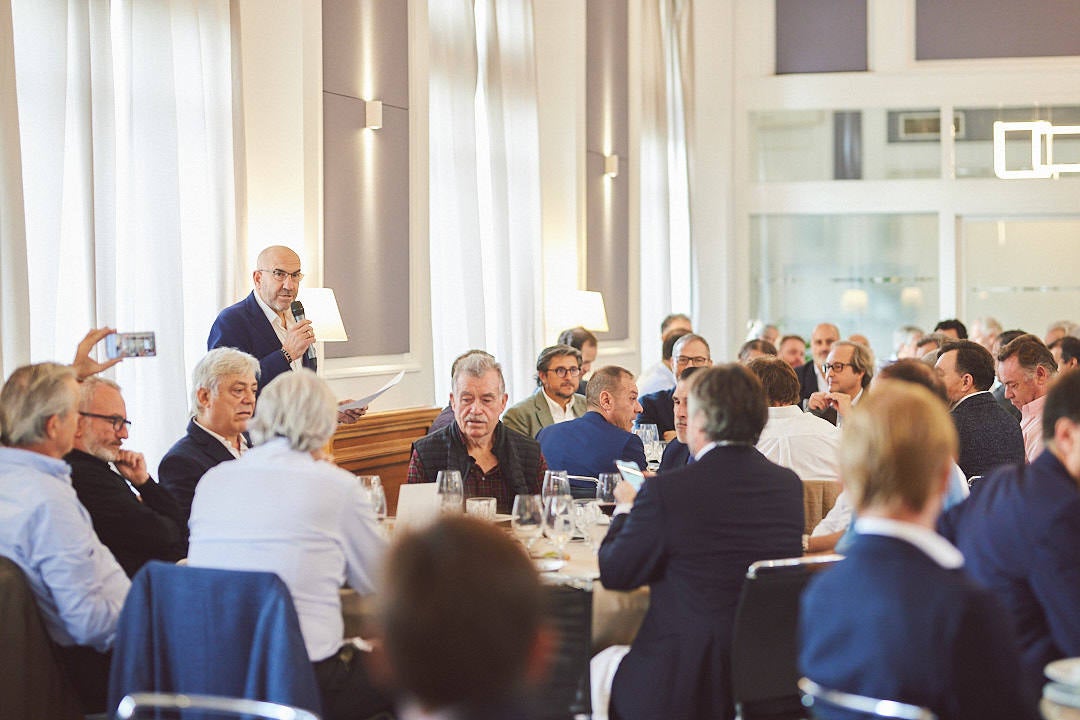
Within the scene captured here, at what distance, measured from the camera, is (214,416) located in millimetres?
4461

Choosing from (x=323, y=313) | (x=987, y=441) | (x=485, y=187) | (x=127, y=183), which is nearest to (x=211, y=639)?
(x=127, y=183)

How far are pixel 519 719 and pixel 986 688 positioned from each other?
87 centimetres

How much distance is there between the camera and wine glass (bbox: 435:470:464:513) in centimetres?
392

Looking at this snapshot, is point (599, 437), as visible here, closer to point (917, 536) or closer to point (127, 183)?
point (127, 183)

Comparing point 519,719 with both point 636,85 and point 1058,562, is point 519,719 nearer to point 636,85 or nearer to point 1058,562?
point 1058,562

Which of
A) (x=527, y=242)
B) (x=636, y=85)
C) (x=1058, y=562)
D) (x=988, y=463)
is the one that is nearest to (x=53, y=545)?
(x=1058, y=562)

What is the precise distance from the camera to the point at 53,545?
10.6 feet

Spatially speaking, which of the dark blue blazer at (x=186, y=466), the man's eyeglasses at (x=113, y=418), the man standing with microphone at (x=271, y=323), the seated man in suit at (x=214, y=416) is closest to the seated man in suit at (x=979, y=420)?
the man standing with microphone at (x=271, y=323)

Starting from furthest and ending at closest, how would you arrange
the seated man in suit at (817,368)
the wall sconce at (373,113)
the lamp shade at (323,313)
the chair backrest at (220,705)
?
the seated man in suit at (817,368) < the wall sconce at (373,113) < the lamp shade at (323,313) < the chair backrest at (220,705)

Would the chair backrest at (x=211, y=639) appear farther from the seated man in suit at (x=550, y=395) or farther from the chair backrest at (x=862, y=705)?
the seated man in suit at (x=550, y=395)

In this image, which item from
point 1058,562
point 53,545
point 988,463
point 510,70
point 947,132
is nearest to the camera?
point 1058,562

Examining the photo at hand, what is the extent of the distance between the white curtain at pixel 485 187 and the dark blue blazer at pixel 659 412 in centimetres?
164

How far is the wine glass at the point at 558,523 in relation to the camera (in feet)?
12.6

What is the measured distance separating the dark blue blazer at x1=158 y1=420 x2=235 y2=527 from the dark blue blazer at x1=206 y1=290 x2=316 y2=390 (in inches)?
39.4
